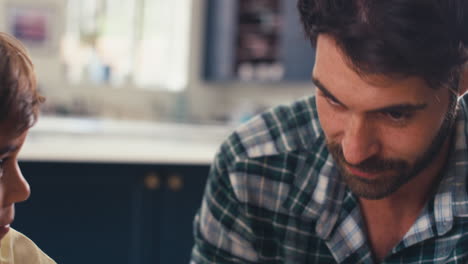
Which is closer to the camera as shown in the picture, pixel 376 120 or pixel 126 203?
pixel 376 120

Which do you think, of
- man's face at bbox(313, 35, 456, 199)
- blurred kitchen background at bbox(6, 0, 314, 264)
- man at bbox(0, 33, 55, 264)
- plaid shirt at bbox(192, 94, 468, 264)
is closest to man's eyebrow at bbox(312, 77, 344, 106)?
man's face at bbox(313, 35, 456, 199)

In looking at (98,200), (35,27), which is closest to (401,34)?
(98,200)

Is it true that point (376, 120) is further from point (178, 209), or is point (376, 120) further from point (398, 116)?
point (178, 209)

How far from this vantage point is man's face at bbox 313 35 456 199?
79cm

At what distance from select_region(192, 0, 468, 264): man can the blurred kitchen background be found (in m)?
0.87

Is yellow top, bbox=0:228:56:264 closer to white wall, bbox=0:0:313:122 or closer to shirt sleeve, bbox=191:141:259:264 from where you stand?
shirt sleeve, bbox=191:141:259:264

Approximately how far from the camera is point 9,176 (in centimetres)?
53

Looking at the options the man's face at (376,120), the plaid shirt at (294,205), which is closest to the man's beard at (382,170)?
the man's face at (376,120)

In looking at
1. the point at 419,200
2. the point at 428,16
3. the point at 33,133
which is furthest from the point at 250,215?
the point at 33,133

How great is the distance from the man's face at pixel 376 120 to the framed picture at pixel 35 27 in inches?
145

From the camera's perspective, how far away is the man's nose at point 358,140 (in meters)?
0.81

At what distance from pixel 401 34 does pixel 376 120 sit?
14cm

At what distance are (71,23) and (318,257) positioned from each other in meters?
3.74

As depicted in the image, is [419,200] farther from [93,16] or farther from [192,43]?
[192,43]
